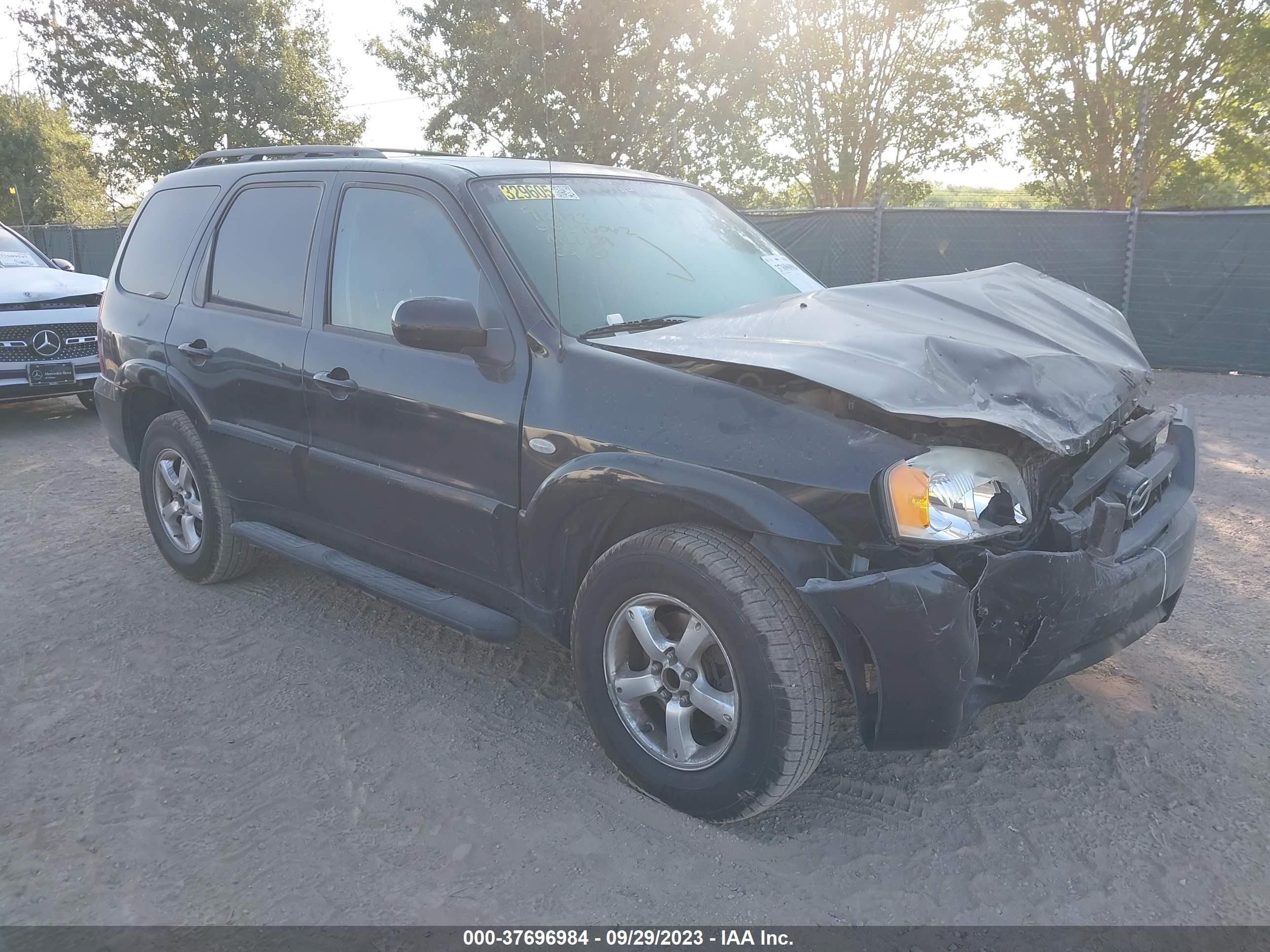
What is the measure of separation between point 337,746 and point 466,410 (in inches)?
47.4

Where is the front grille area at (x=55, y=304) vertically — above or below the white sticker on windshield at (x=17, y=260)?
below

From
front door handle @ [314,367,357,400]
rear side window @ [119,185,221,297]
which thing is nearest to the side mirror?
front door handle @ [314,367,357,400]

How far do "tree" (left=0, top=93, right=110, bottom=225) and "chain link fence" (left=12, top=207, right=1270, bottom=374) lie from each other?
30.9m

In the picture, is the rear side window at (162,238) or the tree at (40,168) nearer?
the rear side window at (162,238)

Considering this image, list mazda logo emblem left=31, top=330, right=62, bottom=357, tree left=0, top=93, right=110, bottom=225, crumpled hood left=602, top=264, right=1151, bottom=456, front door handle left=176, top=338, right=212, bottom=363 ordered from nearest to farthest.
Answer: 1. crumpled hood left=602, top=264, right=1151, bottom=456
2. front door handle left=176, top=338, right=212, bottom=363
3. mazda logo emblem left=31, top=330, right=62, bottom=357
4. tree left=0, top=93, right=110, bottom=225

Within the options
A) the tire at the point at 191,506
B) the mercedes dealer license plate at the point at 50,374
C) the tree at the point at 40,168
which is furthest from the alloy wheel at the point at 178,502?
the tree at the point at 40,168

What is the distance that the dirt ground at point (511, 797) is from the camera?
2.40 metres

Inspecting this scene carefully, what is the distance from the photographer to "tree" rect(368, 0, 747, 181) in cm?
2288

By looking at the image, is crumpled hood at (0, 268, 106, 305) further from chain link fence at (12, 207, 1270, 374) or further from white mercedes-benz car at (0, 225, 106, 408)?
chain link fence at (12, 207, 1270, 374)

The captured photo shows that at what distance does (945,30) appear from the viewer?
22.9 m

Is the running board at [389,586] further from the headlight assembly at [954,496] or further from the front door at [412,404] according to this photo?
the headlight assembly at [954,496]

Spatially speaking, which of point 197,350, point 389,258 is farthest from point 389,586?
point 197,350

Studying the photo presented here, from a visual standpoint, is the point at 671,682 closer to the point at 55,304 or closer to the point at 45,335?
the point at 45,335

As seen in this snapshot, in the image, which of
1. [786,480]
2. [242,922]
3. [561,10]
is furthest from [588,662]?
[561,10]
